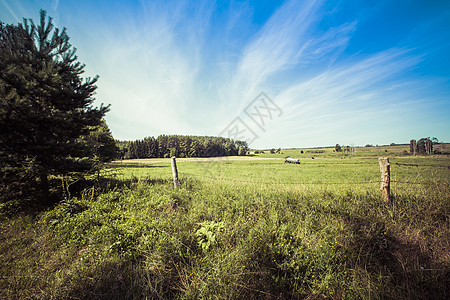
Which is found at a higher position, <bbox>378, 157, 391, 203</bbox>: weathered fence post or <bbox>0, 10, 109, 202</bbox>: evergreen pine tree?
<bbox>0, 10, 109, 202</bbox>: evergreen pine tree

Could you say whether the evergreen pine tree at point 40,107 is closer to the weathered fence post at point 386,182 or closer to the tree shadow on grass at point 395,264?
the tree shadow on grass at point 395,264

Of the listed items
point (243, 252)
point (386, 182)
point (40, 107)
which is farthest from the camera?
point (40, 107)

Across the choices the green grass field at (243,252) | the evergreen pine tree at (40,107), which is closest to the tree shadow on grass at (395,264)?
the green grass field at (243,252)

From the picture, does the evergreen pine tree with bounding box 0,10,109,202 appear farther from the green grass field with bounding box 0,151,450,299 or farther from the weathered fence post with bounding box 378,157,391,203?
the weathered fence post with bounding box 378,157,391,203

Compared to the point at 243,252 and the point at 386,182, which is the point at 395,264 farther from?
the point at 243,252

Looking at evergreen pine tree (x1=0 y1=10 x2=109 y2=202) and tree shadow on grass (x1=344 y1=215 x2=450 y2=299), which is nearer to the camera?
tree shadow on grass (x1=344 y1=215 x2=450 y2=299)

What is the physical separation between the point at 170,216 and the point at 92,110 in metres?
6.62

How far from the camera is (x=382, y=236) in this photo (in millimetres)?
3193

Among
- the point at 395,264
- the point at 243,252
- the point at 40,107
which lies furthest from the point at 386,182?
the point at 40,107

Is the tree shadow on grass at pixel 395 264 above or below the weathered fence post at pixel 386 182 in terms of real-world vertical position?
below

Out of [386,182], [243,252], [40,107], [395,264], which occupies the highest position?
[40,107]

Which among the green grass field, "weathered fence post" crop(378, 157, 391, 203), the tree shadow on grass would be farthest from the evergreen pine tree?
"weathered fence post" crop(378, 157, 391, 203)

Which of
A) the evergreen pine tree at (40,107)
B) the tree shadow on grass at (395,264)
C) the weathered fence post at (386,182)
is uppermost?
the evergreen pine tree at (40,107)

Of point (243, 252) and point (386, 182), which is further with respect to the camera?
point (386, 182)
